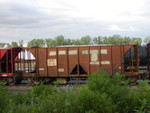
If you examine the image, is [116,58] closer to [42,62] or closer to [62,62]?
[62,62]

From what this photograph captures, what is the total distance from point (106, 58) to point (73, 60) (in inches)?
106

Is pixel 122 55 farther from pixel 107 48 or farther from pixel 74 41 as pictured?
pixel 74 41

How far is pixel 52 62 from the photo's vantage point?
53.8ft

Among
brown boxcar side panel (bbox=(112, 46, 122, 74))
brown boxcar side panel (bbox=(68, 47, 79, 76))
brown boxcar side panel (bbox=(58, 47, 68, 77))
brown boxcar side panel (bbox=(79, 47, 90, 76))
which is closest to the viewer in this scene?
brown boxcar side panel (bbox=(112, 46, 122, 74))

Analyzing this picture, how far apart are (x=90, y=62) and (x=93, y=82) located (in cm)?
1008

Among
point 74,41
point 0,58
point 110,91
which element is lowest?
point 110,91

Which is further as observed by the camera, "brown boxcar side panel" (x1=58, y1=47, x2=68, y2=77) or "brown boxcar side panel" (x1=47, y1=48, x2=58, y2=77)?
"brown boxcar side panel" (x1=47, y1=48, x2=58, y2=77)

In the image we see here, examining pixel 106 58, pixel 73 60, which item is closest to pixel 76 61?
pixel 73 60

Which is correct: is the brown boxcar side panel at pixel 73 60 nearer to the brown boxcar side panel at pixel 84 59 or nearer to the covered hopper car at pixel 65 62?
the covered hopper car at pixel 65 62

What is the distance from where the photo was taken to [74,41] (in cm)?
8225

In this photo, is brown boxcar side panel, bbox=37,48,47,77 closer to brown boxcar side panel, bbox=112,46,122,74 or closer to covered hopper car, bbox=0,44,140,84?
covered hopper car, bbox=0,44,140,84

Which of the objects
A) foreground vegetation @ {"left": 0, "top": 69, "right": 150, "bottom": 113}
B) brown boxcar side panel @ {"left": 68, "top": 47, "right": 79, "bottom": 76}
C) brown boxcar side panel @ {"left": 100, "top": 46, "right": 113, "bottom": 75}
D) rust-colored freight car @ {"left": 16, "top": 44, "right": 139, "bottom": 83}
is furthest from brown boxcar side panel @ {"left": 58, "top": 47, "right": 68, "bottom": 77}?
foreground vegetation @ {"left": 0, "top": 69, "right": 150, "bottom": 113}

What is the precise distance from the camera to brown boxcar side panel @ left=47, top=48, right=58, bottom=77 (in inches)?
642

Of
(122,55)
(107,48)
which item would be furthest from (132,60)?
(107,48)
